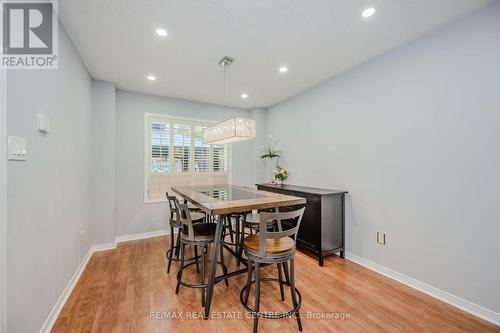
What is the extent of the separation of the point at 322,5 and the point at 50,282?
131 inches

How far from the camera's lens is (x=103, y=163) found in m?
3.26

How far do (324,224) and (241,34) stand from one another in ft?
8.38

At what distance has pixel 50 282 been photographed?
5.55ft

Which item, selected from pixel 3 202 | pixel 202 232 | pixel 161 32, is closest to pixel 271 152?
pixel 202 232

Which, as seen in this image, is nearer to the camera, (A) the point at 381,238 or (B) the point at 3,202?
(B) the point at 3,202

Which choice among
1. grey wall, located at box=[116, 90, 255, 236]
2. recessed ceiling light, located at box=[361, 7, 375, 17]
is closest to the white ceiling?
recessed ceiling light, located at box=[361, 7, 375, 17]

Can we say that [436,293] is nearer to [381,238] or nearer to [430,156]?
[381,238]

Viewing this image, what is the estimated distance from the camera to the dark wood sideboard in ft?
9.05

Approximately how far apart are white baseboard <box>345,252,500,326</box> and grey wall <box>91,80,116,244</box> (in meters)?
3.88

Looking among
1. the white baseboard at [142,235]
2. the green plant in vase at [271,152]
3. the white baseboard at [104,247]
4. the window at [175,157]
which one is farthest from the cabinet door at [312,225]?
the white baseboard at [104,247]

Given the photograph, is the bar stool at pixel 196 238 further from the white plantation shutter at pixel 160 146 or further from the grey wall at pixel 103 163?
the white plantation shutter at pixel 160 146

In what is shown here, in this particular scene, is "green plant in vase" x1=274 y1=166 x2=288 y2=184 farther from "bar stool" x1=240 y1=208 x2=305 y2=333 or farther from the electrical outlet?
"bar stool" x1=240 y1=208 x2=305 y2=333

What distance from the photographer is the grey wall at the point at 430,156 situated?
1789mm

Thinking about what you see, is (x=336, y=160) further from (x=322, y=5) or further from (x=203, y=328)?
Result: (x=203, y=328)
